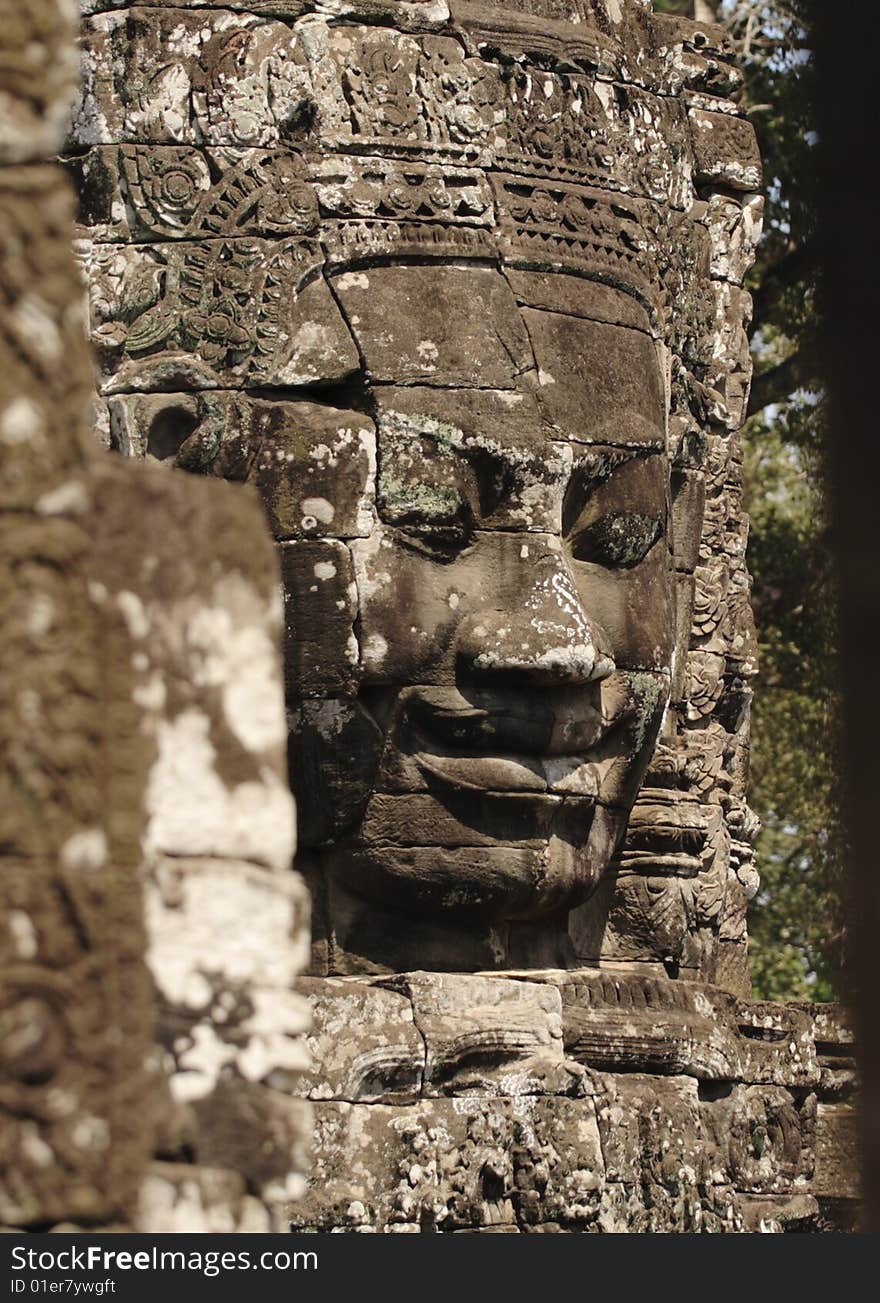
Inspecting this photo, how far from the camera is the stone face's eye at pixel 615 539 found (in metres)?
7.88

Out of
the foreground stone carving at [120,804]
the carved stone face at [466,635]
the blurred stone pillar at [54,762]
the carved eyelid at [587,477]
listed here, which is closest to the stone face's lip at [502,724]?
the carved stone face at [466,635]

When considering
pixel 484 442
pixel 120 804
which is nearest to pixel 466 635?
pixel 484 442

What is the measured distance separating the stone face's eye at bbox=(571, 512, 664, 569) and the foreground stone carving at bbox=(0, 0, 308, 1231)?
442cm

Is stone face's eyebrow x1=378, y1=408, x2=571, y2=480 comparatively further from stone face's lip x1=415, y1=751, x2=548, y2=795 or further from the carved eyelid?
stone face's lip x1=415, y1=751, x2=548, y2=795

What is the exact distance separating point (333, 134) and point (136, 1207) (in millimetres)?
4983

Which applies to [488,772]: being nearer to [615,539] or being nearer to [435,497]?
[435,497]

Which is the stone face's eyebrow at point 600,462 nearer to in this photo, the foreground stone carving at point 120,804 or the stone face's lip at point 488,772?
the stone face's lip at point 488,772

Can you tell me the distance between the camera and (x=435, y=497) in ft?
24.4

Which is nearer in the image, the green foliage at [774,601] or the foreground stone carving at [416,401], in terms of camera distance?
the foreground stone carving at [416,401]

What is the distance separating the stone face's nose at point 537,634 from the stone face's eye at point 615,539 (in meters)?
0.30

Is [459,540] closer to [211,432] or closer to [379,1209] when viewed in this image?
[211,432]

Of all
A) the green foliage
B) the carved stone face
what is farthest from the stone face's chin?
the green foliage

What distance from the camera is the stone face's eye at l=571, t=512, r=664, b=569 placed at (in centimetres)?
788

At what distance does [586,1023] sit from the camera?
8.01 metres
